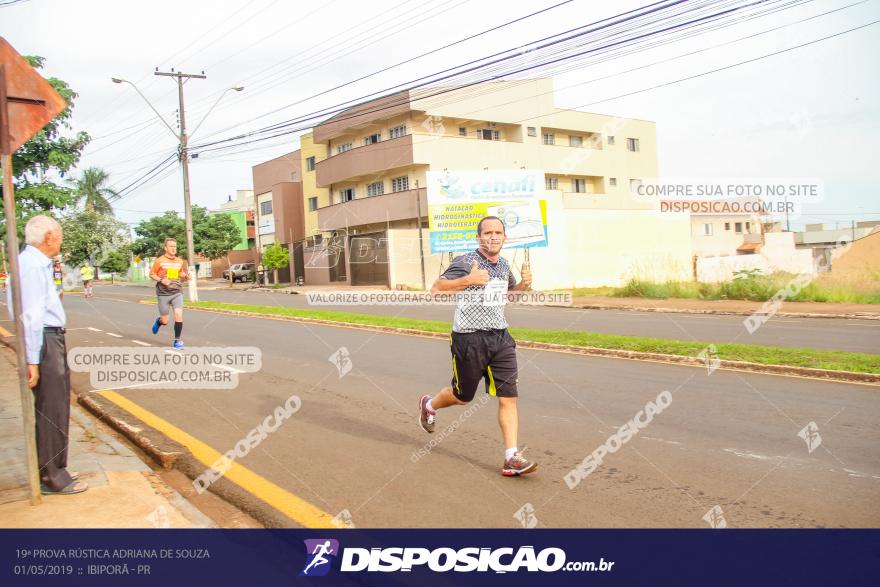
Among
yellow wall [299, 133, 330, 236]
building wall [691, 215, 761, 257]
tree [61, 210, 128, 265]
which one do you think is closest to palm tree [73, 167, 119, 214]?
tree [61, 210, 128, 265]

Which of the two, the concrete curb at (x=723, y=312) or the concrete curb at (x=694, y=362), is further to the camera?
the concrete curb at (x=723, y=312)

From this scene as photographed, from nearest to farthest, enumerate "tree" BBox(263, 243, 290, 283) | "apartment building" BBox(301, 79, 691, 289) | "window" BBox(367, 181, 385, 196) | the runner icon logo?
the runner icon logo, "apartment building" BBox(301, 79, 691, 289), "window" BBox(367, 181, 385, 196), "tree" BBox(263, 243, 290, 283)

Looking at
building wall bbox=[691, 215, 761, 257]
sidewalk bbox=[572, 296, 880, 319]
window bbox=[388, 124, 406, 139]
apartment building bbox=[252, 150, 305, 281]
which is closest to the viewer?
sidewalk bbox=[572, 296, 880, 319]

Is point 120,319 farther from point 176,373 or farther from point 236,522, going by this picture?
point 236,522

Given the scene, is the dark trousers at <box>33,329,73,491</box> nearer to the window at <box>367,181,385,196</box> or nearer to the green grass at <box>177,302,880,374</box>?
the green grass at <box>177,302,880,374</box>

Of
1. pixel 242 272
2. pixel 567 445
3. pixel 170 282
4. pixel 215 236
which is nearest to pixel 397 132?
pixel 242 272

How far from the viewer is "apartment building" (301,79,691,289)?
34375 millimetres

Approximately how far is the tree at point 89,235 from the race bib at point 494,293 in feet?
195

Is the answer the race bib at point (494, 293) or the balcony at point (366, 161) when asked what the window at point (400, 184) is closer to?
the balcony at point (366, 161)

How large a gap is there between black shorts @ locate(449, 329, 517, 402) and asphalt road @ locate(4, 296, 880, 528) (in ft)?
2.11

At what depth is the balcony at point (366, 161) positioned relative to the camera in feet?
123

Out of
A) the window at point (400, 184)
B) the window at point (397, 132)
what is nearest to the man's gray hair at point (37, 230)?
the window at point (400, 184)

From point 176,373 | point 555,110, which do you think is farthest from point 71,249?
point 176,373

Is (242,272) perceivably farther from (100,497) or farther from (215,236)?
(100,497)
